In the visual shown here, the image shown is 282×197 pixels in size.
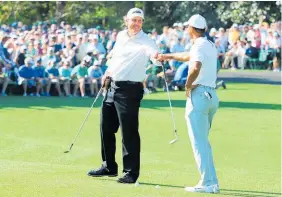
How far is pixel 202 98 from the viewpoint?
35.1 ft

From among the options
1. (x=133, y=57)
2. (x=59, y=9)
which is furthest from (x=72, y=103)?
(x=59, y=9)

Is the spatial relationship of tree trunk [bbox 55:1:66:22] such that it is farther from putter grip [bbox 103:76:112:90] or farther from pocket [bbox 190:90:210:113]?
pocket [bbox 190:90:210:113]

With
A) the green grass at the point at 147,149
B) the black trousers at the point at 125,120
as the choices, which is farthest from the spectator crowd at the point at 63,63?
the black trousers at the point at 125,120

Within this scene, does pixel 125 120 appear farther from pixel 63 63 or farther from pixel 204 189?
pixel 63 63

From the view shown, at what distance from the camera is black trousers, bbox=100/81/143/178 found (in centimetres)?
1142

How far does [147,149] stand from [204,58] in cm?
617

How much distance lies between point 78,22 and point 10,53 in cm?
2049

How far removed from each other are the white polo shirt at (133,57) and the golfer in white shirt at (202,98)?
780 mm

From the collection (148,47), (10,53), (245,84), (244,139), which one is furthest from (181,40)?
(148,47)

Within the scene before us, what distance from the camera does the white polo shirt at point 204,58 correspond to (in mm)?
10617

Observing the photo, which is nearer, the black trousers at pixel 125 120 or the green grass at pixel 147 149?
the green grass at pixel 147 149

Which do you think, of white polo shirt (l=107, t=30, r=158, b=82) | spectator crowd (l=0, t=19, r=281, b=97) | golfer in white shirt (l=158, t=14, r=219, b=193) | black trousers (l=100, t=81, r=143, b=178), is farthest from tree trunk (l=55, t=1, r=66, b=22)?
golfer in white shirt (l=158, t=14, r=219, b=193)

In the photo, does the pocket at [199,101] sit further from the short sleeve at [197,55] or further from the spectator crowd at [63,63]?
the spectator crowd at [63,63]

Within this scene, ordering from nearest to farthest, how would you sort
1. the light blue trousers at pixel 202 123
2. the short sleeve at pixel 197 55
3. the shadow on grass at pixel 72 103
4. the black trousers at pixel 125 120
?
the short sleeve at pixel 197 55, the light blue trousers at pixel 202 123, the black trousers at pixel 125 120, the shadow on grass at pixel 72 103
